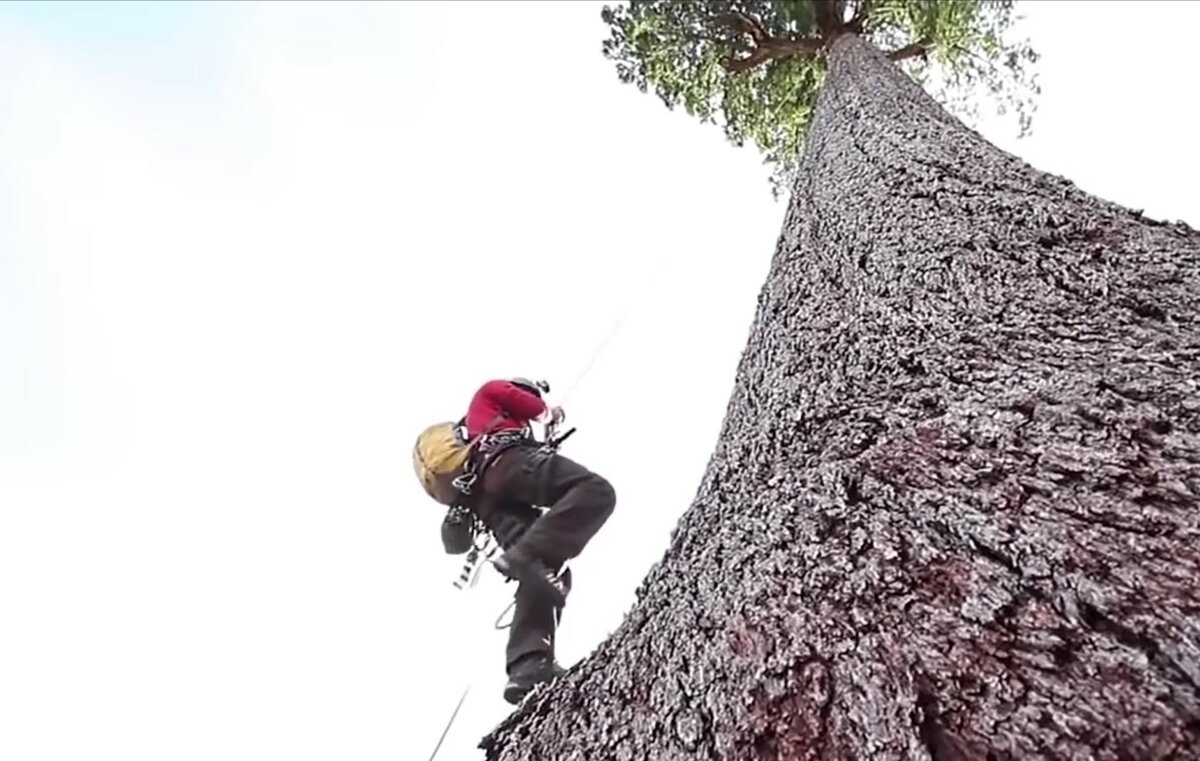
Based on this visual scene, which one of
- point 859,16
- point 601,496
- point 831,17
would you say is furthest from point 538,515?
point 859,16

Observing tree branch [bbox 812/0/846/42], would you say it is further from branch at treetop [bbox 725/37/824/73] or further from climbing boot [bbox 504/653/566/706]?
climbing boot [bbox 504/653/566/706]

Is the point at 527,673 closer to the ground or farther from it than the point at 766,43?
closer to the ground

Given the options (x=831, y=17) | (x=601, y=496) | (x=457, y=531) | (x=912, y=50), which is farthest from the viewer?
(x=912, y=50)

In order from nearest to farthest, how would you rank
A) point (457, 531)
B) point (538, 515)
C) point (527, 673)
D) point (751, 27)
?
point (527, 673) < point (538, 515) < point (457, 531) < point (751, 27)

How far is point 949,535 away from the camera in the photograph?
957mm

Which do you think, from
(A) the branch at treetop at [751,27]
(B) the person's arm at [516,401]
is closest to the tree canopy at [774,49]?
(A) the branch at treetop at [751,27]

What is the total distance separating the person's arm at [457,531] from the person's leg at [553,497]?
248mm

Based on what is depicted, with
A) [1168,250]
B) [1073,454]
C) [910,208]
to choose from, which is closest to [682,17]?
[910,208]

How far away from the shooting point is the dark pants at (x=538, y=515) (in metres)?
2.60

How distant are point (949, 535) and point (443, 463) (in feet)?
7.37

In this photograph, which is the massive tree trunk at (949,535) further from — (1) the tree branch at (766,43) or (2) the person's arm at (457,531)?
(1) the tree branch at (766,43)

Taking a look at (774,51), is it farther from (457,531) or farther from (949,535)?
(949,535)

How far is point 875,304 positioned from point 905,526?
2.14 ft

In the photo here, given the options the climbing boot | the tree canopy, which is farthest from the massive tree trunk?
the tree canopy
